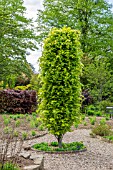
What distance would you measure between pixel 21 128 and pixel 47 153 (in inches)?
143

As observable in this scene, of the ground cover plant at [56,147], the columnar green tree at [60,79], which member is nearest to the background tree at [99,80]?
the ground cover plant at [56,147]

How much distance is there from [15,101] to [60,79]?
31.6 feet

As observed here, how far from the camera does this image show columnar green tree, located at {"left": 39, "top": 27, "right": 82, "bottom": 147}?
Answer: 7324 millimetres

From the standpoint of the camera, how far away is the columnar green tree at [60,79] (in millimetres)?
7324

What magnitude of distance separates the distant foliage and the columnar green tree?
9.26 metres

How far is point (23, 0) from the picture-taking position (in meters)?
26.6

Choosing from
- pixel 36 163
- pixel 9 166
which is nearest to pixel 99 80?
pixel 36 163

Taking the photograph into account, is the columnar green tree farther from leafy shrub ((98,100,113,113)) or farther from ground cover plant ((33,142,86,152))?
leafy shrub ((98,100,113,113))

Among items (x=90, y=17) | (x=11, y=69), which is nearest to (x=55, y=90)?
(x=11, y=69)

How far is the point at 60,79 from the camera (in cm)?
Answer: 732

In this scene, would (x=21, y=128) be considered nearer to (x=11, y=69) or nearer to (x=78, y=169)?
(x=78, y=169)

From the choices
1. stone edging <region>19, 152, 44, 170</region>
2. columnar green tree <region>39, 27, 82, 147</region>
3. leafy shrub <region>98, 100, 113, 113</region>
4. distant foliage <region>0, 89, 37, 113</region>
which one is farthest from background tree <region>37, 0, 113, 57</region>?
stone edging <region>19, 152, 44, 170</region>

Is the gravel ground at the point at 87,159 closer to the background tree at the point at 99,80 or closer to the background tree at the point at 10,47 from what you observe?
the background tree at the point at 10,47

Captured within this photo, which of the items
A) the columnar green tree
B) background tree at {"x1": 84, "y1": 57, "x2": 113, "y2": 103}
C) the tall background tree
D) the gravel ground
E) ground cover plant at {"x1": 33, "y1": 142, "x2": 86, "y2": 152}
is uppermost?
the tall background tree
